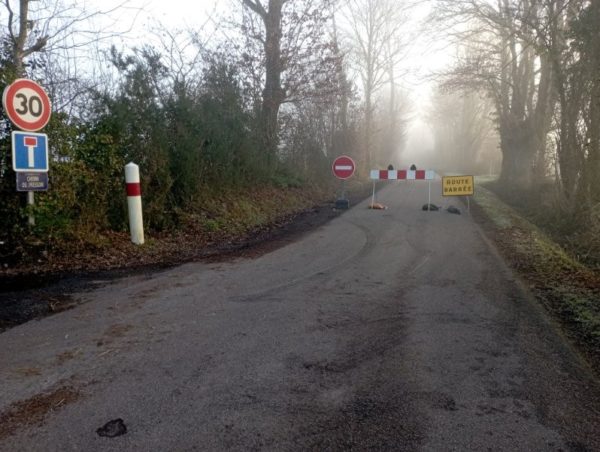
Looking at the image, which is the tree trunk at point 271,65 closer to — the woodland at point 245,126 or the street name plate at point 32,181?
the woodland at point 245,126

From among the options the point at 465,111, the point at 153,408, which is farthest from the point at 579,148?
the point at 465,111

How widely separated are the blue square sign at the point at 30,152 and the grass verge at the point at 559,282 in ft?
23.1

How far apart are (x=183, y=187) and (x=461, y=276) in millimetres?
6438

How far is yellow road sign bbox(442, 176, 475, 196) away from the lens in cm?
1509

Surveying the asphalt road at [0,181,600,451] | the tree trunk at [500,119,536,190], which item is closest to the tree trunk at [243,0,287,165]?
the asphalt road at [0,181,600,451]

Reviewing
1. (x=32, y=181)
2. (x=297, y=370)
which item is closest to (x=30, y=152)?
(x=32, y=181)

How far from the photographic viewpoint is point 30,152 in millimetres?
6805

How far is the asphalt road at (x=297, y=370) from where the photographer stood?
2812 millimetres

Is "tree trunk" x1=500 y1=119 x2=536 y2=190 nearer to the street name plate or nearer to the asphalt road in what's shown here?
the asphalt road

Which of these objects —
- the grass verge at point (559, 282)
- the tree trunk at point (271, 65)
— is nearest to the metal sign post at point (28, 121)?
the grass verge at point (559, 282)

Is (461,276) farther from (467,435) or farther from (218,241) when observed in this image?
(218,241)

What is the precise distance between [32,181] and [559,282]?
758 centimetres

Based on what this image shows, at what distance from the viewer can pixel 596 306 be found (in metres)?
5.42

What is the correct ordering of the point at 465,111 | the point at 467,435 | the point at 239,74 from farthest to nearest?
the point at 465,111 < the point at 239,74 < the point at 467,435
